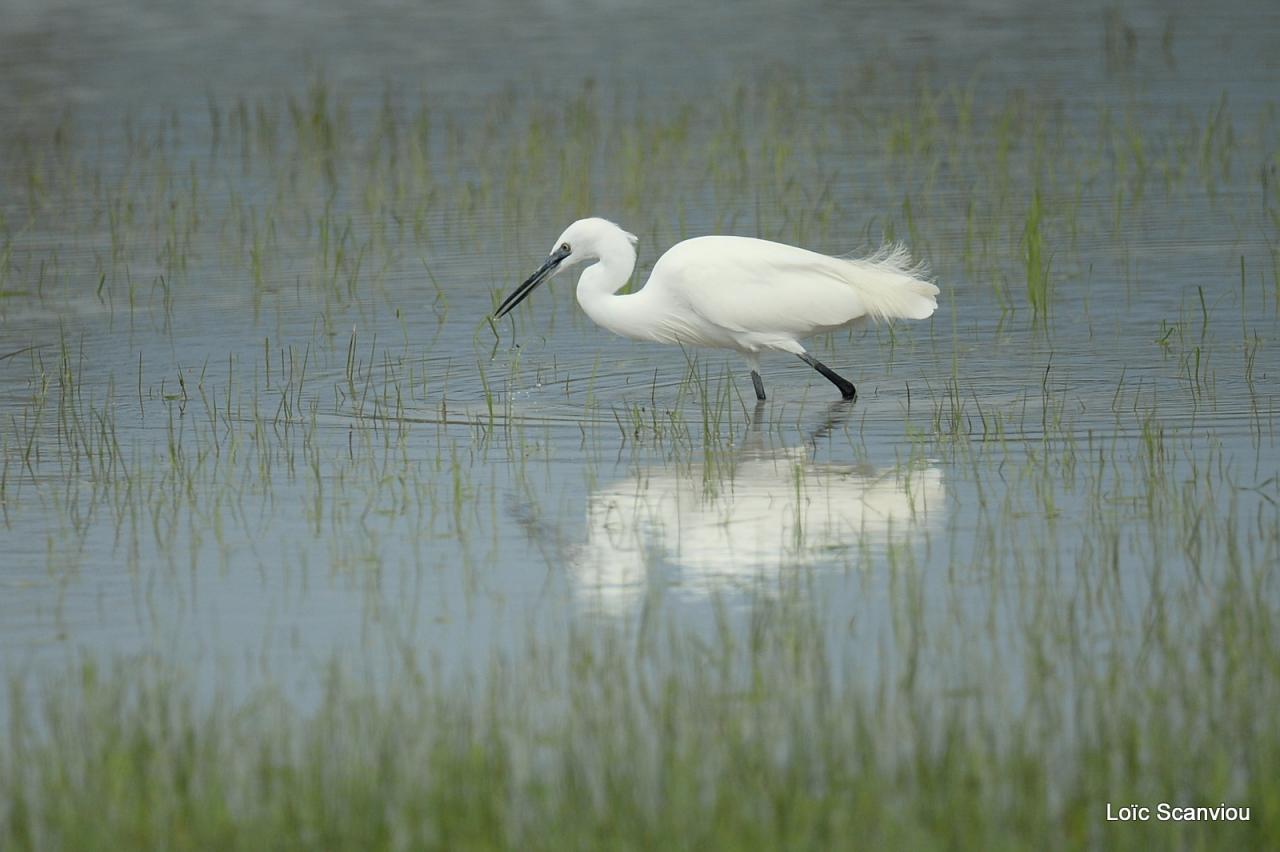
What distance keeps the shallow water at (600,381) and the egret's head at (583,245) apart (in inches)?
19.3

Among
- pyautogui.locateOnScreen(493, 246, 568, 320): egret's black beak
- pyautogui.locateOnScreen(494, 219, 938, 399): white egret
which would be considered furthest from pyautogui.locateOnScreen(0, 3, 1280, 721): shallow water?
pyautogui.locateOnScreen(493, 246, 568, 320): egret's black beak

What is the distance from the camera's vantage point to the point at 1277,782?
4.25 metres

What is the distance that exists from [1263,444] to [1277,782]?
11.9 feet

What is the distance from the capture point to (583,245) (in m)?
9.66

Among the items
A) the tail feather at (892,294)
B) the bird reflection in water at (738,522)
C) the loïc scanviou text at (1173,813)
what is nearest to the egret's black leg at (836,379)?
the tail feather at (892,294)

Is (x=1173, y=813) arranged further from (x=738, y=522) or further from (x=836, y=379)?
(x=836, y=379)

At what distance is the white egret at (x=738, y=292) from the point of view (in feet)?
30.7

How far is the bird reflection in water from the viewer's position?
6.18m

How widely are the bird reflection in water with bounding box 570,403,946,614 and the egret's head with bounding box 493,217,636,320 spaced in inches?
72.6

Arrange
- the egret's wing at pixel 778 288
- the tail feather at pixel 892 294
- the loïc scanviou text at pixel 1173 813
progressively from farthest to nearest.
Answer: the tail feather at pixel 892 294 → the egret's wing at pixel 778 288 → the loïc scanviou text at pixel 1173 813

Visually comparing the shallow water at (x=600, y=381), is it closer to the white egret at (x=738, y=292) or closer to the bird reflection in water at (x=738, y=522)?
the bird reflection in water at (x=738, y=522)

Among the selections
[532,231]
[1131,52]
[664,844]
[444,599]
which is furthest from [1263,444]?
[1131,52]

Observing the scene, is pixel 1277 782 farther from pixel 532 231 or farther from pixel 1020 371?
pixel 532 231

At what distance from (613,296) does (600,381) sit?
0.40m
